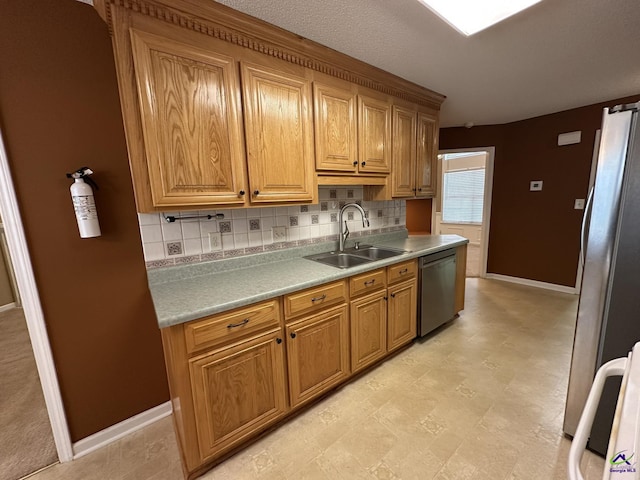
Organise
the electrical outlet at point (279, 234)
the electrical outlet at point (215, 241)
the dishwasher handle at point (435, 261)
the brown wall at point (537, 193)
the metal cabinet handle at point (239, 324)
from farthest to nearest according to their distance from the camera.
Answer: the brown wall at point (537, 193), the dishwasher handle at point (435, 261), the electrical outlet at point (279, 234), the electrical outlet at point (215, 241), the metal cabinet handle at point (239, 324)

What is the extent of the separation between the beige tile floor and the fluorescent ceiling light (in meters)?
2.32

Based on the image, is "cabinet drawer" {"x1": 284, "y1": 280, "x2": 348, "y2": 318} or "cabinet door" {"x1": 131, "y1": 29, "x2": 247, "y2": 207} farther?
"cabinet drawer" {"x1": 284, "y1": 280, "x2": 348, "y2": 318}

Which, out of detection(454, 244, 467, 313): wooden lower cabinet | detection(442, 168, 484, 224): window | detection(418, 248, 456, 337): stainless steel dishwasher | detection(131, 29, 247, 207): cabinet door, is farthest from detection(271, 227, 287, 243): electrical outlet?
detection(442, 168, 484, 224): window

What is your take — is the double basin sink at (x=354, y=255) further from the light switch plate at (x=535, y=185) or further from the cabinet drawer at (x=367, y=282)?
the light switch plate at (x=535, y=185)

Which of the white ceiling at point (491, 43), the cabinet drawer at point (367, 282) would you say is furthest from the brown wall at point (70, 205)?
the cabinet drawer at point (367, 282)

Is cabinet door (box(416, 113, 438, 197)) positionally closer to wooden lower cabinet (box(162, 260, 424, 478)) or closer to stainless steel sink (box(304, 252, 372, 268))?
stainless steel sink (box(304, 252, 372, 268))

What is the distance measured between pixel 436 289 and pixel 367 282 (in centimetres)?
96

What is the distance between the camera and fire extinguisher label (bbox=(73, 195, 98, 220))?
134cm

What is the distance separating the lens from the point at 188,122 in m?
1.39

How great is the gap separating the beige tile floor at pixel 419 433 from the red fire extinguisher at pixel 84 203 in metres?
1.27

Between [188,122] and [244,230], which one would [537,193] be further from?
[188,122]

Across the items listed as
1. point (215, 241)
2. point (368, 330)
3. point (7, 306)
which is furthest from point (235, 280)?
point (7, 306)

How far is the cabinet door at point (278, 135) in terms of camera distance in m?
1.59

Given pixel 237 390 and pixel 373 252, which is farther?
pixel 373 252
